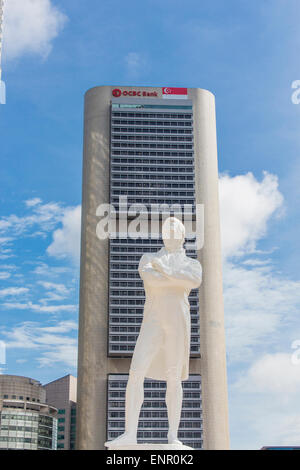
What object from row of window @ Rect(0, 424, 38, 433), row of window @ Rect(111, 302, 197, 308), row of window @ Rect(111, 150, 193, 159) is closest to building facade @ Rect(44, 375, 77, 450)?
row of window @ Rect(0, 424, 38, 433)

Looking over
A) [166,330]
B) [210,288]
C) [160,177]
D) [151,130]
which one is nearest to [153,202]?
[160,177]

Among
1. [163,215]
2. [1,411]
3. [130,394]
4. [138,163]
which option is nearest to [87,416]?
[1,411]

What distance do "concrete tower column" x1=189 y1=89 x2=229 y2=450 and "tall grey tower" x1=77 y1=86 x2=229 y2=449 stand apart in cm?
12

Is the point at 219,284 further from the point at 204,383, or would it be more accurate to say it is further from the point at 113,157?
the point at 113,157

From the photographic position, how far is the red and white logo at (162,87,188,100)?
7881 cm

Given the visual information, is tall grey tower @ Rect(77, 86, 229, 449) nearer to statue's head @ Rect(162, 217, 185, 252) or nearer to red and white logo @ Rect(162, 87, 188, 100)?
red and white logo @ Rect(162, 87, 188, 100)

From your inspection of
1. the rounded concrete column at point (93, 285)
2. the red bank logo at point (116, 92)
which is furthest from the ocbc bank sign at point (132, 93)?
the rounded concrete column at point (93, 285)

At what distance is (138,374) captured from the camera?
9.55 metres

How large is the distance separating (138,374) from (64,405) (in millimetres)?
92144

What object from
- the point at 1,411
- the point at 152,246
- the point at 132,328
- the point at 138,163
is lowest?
the point at 1,411

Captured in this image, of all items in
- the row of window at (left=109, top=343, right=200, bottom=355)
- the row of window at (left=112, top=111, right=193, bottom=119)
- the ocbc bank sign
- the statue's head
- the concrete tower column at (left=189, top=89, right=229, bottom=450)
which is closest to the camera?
the statue's head

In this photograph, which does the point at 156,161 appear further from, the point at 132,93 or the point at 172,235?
the point at 172,235

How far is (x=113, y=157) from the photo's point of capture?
7619 centimetres

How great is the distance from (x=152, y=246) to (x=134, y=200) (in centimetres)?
633
